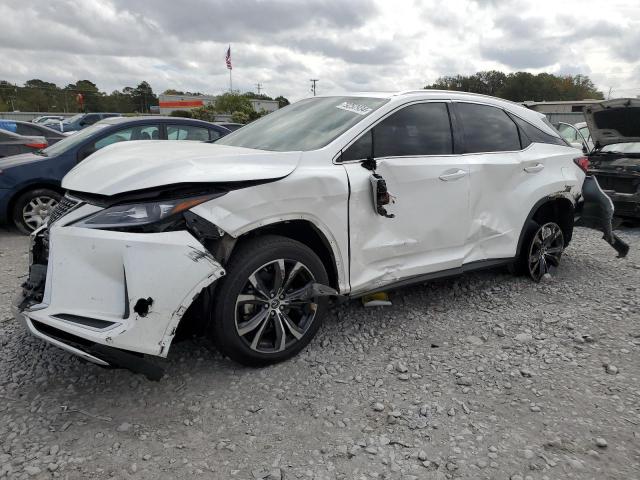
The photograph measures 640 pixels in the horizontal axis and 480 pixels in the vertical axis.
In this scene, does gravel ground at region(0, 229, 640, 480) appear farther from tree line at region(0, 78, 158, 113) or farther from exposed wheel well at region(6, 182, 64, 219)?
tree line at region(0, 78, 158, 113)

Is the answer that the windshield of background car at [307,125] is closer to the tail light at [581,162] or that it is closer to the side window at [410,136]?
the side window at [410,136]

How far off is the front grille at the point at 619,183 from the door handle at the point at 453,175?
479 cm

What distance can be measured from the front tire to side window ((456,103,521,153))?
1846mm

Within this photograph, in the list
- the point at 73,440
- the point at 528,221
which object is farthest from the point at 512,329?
the point at 73,440

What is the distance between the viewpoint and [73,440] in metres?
2.33

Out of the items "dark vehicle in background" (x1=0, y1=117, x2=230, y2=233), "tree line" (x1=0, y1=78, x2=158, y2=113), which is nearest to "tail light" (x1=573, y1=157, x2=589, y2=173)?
"dark vehicle in background" (x1=0, y1=117, x2=230, y2=233)

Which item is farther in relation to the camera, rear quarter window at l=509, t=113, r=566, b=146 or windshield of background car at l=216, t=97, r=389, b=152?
rear quarter window at l=509, t=113, r=566, b=146

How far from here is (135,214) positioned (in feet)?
8.05

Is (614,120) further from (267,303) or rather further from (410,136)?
(267,303)

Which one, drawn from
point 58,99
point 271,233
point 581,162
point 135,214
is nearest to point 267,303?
point 271,233

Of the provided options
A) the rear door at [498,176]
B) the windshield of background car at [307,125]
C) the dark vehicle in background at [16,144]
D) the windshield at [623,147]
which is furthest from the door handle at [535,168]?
the dark vehicle in background at [16,144]

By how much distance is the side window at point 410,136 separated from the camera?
325 centimetres

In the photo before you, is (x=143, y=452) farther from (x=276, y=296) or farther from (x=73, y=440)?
(x=276, y=296)

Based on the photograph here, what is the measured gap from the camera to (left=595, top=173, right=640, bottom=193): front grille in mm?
7012
